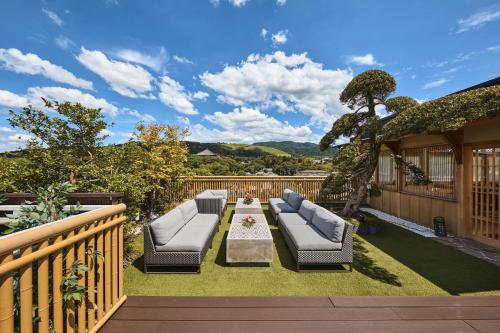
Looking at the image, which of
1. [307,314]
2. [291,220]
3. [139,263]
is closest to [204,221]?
[139,263]

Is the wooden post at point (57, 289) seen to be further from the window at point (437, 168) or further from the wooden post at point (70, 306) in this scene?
the window at point (437, 168)

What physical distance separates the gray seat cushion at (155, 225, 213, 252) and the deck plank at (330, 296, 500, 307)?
2.12 metres

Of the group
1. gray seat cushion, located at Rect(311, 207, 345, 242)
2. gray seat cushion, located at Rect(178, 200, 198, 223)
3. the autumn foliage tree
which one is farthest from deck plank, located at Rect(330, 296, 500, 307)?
the autumn foliage tree

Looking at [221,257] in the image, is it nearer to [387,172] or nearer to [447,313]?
[447,313]

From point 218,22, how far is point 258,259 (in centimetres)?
762

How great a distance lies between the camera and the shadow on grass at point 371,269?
3377mm

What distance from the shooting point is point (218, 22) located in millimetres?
7719

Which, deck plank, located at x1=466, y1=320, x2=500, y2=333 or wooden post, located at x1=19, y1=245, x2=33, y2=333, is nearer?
wooden post, located at x1=19, y1=245, x2=33, y2=333

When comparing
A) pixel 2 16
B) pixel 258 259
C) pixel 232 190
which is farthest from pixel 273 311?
pixel 232 190

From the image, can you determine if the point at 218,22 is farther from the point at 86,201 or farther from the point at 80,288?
the point at 80,288

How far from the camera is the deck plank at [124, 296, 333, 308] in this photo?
2.12m

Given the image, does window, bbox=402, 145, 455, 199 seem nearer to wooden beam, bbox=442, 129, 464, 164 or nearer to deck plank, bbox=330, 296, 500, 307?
wooden beam, bbox=442, 129, 464, 164

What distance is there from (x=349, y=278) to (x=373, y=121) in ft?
12.9

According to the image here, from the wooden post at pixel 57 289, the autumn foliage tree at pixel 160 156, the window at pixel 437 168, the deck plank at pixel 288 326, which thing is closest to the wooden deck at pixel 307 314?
the deck plank at pixel 288 326
